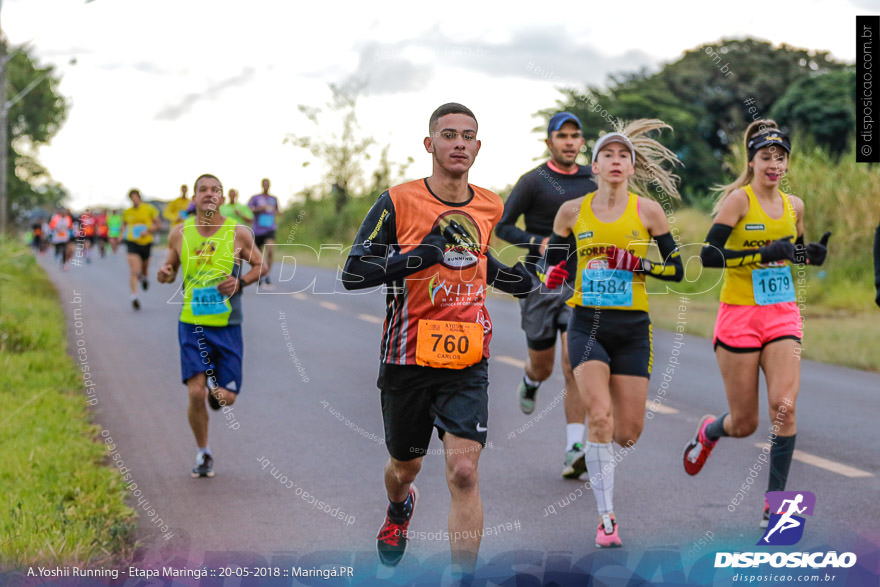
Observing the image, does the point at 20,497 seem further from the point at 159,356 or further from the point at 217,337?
the point at 159,356

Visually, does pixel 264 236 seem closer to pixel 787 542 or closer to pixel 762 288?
pixel 762 288

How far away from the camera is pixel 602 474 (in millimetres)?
5324

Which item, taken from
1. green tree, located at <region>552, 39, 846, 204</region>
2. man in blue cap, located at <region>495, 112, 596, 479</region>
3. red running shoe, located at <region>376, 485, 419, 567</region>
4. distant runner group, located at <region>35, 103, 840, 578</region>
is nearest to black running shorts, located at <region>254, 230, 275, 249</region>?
distant runner group, located at <region>35, 103, 840, 578</region>

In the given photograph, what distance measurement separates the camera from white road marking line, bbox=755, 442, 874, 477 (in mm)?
6574

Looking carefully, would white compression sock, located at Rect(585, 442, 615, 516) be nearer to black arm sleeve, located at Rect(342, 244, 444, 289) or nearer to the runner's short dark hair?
black arm sleeve, located at Rect(342, 244, 444, 289)

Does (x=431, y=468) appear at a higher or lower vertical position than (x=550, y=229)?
lower

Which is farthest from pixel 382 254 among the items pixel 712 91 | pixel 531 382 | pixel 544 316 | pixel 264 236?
pixel 712 91

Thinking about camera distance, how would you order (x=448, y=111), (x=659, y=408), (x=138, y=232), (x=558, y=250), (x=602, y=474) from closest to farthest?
(x=448, y=111), (x=602, y=474), (x=558, y=250), (x=659, y=408), (x=138, y=232)

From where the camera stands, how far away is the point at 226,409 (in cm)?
878

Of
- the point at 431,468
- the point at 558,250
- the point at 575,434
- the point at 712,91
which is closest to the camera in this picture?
the point at 558,250

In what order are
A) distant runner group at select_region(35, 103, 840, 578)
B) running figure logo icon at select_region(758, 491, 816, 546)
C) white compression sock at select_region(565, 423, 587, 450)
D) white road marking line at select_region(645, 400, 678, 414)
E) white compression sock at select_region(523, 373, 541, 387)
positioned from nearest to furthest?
distant runner group at select_region(35, 103, 840, 578)
running figure logo icon at select_region(758, 491, 816, 546)
white compression sock at select_region(565, 423, 587, 450)
white compression sock at select_region(523, 373, 541, 387)
white road marking line at select_region(645, 400, 678, 414)

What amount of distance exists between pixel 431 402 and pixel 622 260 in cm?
147

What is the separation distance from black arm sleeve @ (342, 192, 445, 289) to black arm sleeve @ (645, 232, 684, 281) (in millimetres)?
1495

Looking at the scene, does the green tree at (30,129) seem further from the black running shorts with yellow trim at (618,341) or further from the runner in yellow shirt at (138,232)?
the black running shorts with yellow trim at (618,341)
